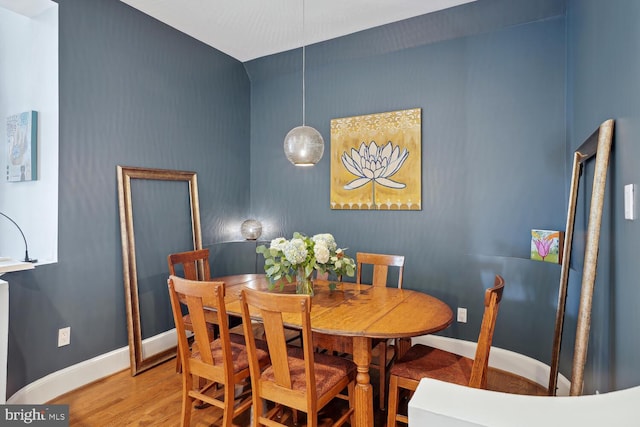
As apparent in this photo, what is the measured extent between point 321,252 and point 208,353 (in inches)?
33.8

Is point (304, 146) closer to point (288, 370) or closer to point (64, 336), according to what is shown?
point (288, 370)

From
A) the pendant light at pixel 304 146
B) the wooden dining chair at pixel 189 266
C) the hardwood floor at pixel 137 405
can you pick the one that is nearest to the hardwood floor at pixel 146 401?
the hardwood floor at pixel 137 405

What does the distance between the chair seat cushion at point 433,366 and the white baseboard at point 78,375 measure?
224 cm

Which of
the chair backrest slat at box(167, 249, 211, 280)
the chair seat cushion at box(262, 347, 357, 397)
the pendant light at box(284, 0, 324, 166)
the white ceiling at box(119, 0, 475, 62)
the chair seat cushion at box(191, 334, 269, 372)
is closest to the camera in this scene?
the chair seat cushion at box(262, 347, 357, 397)

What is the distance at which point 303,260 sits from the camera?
7.47 feet

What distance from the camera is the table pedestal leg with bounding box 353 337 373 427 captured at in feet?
5.95

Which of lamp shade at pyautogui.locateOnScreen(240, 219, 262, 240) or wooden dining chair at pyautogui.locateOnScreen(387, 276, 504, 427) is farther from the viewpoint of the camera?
lamp shade at pyautogui.locateOnScreen(240, 219, 262, 240)

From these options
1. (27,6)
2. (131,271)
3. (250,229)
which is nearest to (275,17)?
(27,6)

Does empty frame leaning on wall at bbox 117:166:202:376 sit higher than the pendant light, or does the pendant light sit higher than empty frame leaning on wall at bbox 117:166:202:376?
the pendant light

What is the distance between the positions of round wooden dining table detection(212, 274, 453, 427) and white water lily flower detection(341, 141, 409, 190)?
49.7 inches

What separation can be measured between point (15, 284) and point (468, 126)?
355 cm

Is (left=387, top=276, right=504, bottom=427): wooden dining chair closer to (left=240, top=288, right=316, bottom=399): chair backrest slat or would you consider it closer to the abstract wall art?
(left=240, top=288, right=316, bottom=399): chair backrest slat

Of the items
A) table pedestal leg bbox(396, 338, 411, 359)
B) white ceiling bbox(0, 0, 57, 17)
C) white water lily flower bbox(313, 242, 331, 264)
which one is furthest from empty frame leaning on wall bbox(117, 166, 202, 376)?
table pedestal leg bbox(396, 338, 411, 359)

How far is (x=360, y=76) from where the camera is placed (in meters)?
3.67
